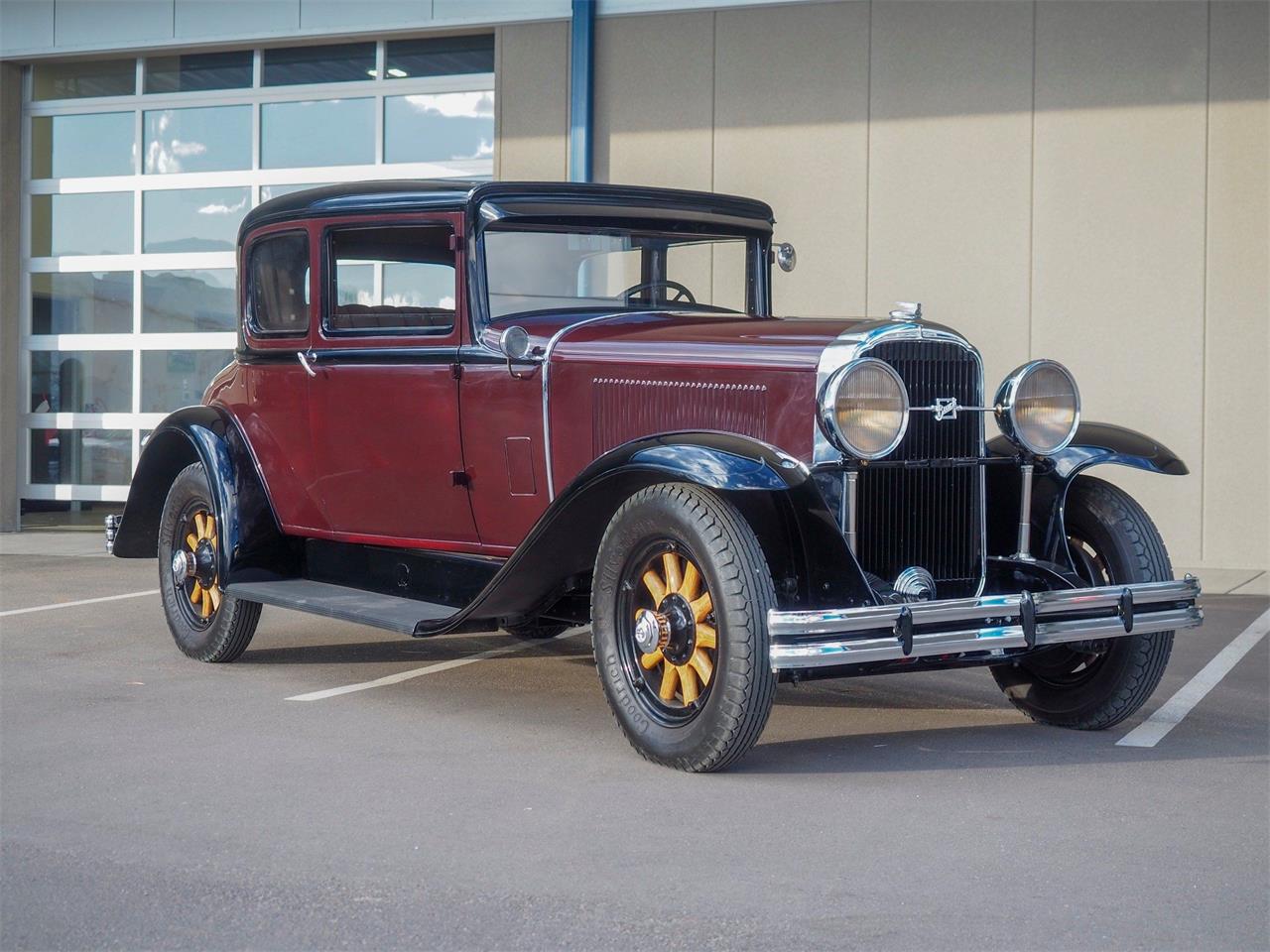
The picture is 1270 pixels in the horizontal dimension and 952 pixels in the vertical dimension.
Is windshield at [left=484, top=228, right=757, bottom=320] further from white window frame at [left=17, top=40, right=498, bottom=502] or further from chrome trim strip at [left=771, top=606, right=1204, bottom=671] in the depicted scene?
white window frame at [left=17, top=40, right=498, bottom=502]

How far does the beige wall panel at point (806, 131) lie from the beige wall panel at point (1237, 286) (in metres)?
2.29

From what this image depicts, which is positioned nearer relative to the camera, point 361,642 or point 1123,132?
point 361,642

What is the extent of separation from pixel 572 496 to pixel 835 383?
0.89 m

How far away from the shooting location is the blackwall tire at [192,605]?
19.4 feet

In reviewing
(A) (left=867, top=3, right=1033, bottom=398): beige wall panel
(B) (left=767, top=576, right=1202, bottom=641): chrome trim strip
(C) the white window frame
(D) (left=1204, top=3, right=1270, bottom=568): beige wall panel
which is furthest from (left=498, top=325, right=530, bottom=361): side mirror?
(C) the white window frame

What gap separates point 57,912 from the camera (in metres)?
3.00

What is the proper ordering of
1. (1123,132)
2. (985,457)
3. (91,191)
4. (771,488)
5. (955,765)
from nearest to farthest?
(771,488)
(955,765)
(985,457)
(1123,132)
(91,191)

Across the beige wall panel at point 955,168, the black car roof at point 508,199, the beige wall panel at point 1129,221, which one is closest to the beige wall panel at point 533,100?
the beige wall panel at point 955,168

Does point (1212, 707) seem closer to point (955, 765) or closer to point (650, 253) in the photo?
point (955, 765)

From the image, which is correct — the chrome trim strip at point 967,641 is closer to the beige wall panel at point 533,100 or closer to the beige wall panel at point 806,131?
the beige wall panel at point 806,131

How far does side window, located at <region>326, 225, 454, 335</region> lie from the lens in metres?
5.35

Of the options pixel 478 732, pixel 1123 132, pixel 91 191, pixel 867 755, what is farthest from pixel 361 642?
pixel 91 191

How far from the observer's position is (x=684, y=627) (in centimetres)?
425

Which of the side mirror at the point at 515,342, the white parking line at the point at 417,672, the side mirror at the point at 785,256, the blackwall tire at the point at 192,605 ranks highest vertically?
the side mirror at the point at 785,256
